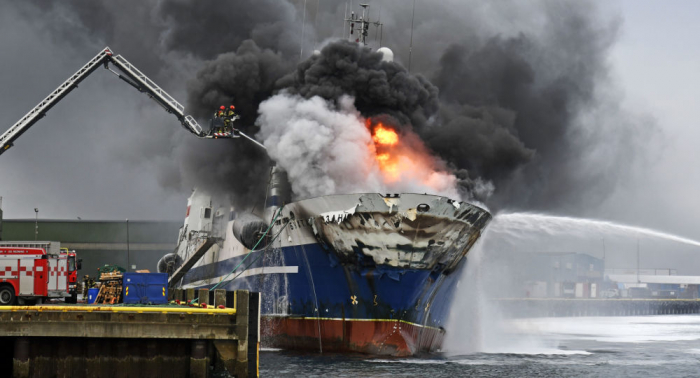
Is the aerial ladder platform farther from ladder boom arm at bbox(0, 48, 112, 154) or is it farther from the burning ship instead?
the burning ship

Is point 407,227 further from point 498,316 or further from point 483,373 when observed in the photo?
point 498,316

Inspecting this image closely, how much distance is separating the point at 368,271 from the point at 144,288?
10.3 m

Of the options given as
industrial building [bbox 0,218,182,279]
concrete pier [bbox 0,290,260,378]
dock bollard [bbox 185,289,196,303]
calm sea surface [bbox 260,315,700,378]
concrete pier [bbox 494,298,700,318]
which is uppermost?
industrial building [bbox 0,218,182,279]

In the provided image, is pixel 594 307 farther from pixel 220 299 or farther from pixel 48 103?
pixel 220 299

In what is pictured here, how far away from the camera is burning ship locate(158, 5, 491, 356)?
115 ft

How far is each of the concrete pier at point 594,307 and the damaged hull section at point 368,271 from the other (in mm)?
57118

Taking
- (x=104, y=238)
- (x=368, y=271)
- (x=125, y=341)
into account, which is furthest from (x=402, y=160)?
(x=104, y=238)

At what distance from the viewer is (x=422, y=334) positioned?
37438mm

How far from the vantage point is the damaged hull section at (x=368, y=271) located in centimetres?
3500

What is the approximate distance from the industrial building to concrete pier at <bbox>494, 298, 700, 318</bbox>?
1676 inches

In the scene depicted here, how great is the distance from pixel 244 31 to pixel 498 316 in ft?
77.2

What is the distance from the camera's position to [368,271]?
1421 inches

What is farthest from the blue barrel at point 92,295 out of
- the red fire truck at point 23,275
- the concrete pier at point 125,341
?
the concrete pier at point 125,341

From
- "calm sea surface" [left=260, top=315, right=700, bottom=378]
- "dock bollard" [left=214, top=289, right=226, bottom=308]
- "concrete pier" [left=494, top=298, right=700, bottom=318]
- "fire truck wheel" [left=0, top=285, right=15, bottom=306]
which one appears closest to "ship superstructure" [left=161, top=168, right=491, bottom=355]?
"calm sea surface" [left=260, top=315, right=700, bottom=378]
